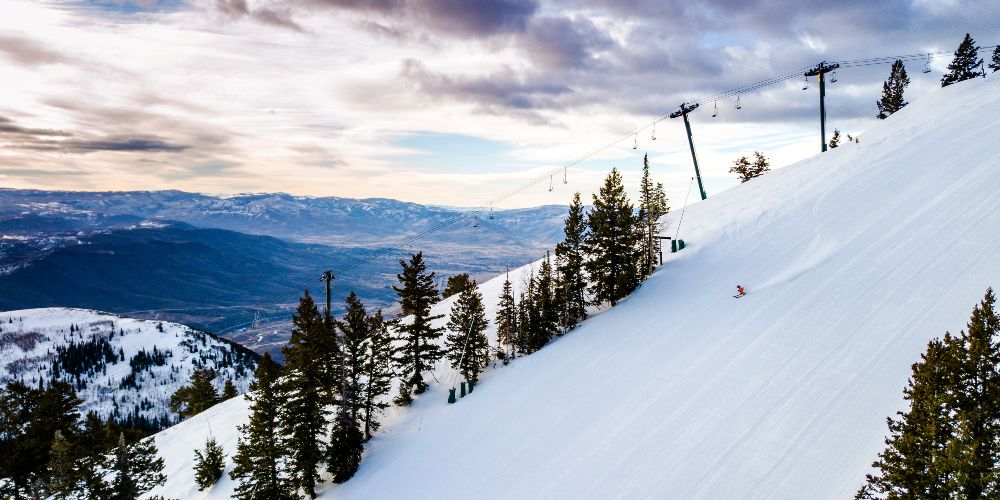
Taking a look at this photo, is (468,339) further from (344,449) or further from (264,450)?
(264,450)

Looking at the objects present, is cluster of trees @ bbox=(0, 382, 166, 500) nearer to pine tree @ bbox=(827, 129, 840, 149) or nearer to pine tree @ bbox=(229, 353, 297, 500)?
pine tree @ bbox=(229, 353, 297, 500)

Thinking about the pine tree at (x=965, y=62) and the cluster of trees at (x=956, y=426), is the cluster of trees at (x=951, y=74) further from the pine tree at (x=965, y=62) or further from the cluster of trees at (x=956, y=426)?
the cluster of trees at (x=956, y=426)

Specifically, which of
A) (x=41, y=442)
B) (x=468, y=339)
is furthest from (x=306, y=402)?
(x=41, y=442)

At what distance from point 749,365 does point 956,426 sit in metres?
13.2

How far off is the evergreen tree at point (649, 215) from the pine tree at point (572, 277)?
246 inches

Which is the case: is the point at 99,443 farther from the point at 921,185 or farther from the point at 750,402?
the point at 921,185

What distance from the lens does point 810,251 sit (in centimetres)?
3628

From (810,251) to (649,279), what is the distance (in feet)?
42.9

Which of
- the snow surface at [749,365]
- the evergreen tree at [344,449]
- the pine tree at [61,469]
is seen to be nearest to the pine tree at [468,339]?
the snow surface at [749,365]

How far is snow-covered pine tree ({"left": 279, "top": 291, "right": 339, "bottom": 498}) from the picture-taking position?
30.7m

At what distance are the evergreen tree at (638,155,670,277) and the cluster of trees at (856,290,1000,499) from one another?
3326 centimetres

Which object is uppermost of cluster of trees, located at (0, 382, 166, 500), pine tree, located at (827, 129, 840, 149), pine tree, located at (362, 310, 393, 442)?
pine tree, located at (827, 129, 840, 149)

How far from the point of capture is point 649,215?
48375 millimetres

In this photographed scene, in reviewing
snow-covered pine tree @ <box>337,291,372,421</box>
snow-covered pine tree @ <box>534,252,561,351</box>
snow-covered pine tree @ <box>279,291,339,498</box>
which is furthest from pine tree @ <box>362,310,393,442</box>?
snow-covered pine tree @ <box>534,252,561,351</box>
